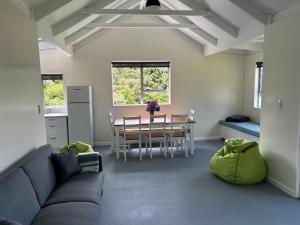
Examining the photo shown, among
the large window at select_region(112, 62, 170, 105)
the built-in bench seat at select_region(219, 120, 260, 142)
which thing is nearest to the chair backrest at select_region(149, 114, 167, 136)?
the large window at select_region(112, 62, 170, 105)

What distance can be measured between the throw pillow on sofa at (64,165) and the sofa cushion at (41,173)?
83 mm

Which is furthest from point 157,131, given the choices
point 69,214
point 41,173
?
point 69,214

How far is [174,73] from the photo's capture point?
20.3ft

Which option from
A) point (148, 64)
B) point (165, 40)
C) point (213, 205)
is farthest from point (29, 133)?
point (165, 40)

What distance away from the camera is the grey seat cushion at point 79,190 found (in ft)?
7.64

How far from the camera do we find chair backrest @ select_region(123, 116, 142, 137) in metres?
4.87

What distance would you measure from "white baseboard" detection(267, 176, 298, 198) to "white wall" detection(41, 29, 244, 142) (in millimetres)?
2987

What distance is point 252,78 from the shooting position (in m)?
6.06

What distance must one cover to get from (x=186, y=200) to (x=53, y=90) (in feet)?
14.9

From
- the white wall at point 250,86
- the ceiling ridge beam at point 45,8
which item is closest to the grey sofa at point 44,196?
the ceiling ridge beam at point 45,8

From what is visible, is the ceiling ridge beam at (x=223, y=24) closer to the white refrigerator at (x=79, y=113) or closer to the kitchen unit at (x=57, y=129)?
the white refrigerator at (x=79, y=113)

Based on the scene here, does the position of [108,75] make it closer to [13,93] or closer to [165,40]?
[165,40]

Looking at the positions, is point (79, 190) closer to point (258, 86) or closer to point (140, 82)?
point (140, 82)

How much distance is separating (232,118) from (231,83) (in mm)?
1024
